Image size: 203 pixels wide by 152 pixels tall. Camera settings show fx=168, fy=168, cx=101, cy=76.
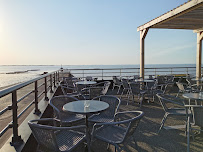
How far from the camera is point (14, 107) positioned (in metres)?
1.73

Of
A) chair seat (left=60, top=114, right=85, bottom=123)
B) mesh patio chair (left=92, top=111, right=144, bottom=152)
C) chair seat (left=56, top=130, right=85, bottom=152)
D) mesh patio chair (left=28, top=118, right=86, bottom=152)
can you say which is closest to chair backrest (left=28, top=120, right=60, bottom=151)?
mesh patio chair (left=28, top=118, right=86, bottom=152)

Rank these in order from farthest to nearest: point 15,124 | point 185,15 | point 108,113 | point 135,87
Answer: point 185,15 < point 135,87 < point 108,113 < point 15,124

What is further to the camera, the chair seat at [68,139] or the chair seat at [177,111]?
the chair seat at [177,111]

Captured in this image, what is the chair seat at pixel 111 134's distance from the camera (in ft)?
5.88

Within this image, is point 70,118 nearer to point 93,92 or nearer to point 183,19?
point 93,92

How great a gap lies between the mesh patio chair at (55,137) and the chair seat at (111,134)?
0.21 metres

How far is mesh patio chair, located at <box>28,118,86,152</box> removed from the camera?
53.9 inches

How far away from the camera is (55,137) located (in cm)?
140

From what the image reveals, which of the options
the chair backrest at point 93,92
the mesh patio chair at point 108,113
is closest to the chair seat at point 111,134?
the mesh patio chair at point 108,113

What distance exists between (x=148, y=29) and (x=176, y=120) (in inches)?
154

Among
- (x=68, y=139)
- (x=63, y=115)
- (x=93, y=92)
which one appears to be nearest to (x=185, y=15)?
(x=93, y=92)

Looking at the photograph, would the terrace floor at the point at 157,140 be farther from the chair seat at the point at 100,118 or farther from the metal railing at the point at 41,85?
the metal railing at the point at 41,85

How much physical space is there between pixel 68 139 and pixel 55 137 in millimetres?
425

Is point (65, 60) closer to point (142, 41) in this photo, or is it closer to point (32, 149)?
point (142, 41)
